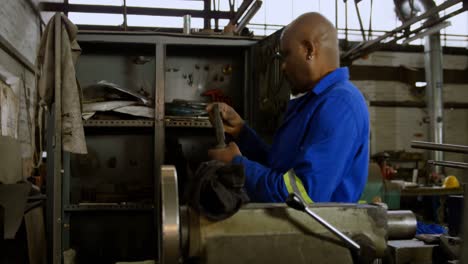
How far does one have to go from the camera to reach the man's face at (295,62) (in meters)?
1.41

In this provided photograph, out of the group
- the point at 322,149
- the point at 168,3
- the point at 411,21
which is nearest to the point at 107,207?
the point at 322,149

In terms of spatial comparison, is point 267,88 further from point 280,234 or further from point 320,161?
point 280,234

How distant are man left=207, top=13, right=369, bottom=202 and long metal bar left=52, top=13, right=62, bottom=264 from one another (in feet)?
3.66

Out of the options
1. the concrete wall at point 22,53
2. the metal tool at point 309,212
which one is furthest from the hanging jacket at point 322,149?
the concrete wall at point 22,53

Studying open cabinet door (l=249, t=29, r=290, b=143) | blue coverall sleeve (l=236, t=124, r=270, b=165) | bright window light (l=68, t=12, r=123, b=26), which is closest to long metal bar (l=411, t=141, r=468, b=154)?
blue coverall sleeve (l=236, t=124, r=270, b=165)

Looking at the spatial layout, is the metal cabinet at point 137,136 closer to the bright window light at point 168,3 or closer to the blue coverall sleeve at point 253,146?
the blue coverall sleeve at point 253,146

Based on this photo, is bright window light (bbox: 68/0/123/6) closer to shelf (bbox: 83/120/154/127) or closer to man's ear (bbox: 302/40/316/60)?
shelf (bbox: 83/120/154/127)

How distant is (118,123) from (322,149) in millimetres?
1612

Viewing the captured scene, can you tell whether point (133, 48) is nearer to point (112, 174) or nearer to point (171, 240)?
point (112, 174)

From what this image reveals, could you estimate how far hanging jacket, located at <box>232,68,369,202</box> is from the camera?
3.59ft

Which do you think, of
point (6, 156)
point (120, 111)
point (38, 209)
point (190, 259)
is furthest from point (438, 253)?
point (6, 156)

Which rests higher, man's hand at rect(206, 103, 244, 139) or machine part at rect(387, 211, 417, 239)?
man's hand at rect(206, 103, 244, 139)

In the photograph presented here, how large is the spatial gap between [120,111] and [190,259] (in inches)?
69.9

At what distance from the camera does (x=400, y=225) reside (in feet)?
3.09
